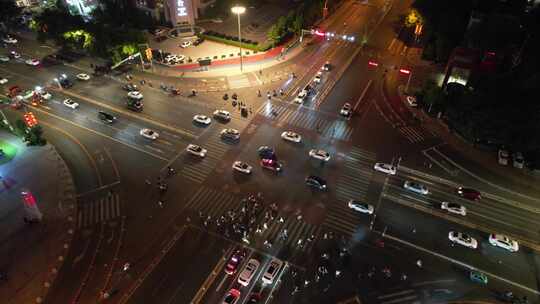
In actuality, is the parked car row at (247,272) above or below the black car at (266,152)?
below

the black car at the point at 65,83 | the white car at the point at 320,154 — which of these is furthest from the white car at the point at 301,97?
the black car at the point at 65,83

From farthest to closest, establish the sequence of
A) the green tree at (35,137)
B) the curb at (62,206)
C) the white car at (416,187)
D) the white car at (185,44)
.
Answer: the white car at (185,44) < the green tree at (35,137) < the white car at (416,187) < the curb at (62,206)

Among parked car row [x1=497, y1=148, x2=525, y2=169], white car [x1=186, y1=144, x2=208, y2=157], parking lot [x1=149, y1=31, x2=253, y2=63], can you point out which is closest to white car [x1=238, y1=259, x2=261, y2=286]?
white car [x1=186, y1=144, x2=208, y2=157]

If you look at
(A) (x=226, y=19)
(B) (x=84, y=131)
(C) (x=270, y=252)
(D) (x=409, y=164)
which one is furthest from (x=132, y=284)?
(A) (x=226, y=19)

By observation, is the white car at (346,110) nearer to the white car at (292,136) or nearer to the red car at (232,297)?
the white car at (292,136)

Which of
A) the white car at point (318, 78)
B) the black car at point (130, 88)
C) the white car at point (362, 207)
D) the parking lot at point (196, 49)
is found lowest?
the white car at point (362, 207)

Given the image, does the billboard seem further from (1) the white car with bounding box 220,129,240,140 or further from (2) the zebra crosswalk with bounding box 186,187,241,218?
(2) the zebra crosswalk with bounding box 186,187,241,218
